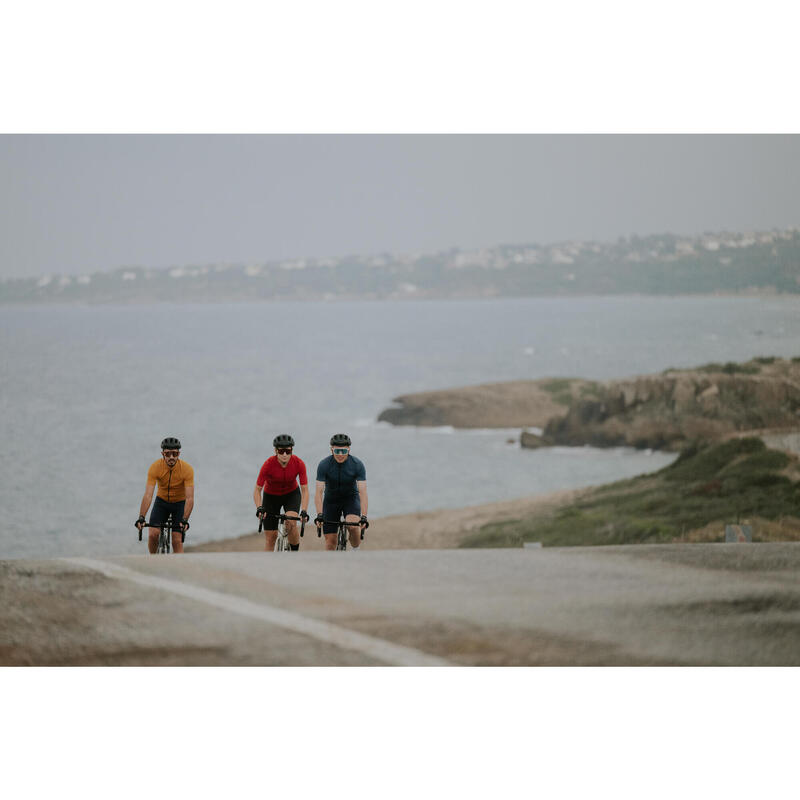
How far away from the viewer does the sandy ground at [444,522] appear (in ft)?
50.0

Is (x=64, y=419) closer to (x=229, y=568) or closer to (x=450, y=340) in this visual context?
(x=450, y=340)

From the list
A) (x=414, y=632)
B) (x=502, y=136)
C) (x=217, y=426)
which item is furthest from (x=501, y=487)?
(x=414, y=632)

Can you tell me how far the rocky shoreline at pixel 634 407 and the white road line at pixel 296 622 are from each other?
6.51 m

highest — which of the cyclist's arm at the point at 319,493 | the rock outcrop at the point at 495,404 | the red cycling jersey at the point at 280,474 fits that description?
the rock outcrop at the point at 495,404

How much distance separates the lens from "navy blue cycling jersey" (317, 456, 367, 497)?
9391 millimetres

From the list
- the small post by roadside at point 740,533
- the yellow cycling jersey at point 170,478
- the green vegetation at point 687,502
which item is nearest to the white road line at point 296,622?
the yellow cycling jersey at point 170,478

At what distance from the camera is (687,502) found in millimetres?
13992

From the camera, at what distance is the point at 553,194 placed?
1392cm

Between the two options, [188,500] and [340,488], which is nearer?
[188,500]

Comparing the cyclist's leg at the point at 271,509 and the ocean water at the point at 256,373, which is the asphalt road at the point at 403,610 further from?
the ocean water at the point at 256,373

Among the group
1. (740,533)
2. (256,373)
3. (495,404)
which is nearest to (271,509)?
(740,533)

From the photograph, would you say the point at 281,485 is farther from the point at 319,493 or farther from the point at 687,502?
the point at 687,502

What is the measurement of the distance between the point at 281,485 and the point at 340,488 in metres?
0.54

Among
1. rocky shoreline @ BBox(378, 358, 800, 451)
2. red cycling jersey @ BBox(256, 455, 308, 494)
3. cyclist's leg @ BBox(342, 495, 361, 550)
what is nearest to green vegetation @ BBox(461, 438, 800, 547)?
rocky shoreline @ BBox(378, 358, 800, 451)
